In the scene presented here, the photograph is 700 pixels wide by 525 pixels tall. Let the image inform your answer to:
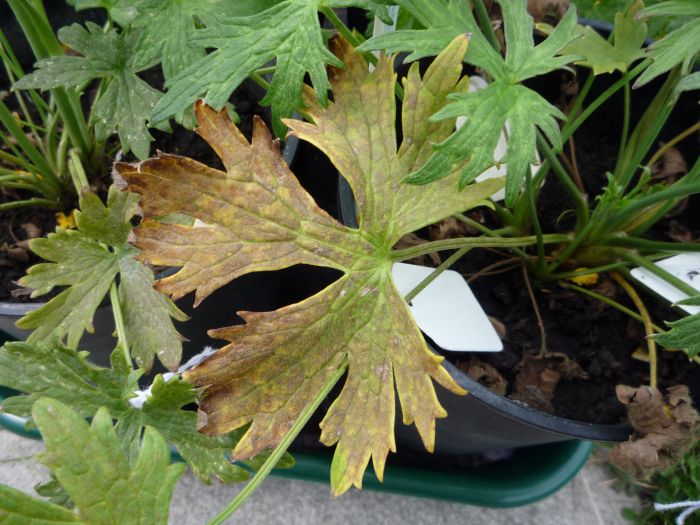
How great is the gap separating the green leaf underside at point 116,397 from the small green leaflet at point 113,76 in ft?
0.83

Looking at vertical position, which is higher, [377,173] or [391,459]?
[377,173]

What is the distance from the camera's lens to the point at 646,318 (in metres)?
0.72

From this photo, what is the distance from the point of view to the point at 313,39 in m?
0.56

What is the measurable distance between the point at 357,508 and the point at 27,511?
0.71 metres

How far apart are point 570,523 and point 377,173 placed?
78cm

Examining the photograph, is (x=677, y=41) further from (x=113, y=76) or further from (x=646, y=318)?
(x=113, y=76)

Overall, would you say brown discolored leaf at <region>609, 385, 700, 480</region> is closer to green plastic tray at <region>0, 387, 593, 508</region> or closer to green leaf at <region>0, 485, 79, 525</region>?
green plastic tray at <region>0, 387, 593, 508</region>

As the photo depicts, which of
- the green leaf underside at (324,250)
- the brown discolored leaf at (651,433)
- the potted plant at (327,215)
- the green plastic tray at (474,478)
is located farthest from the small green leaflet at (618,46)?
the green plastic tray at (474,478)

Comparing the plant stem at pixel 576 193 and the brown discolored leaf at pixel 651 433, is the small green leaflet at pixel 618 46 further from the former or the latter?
the brown discolored leaf at pixel 651 433

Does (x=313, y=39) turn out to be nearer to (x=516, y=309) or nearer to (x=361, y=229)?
(x=361, y=229)

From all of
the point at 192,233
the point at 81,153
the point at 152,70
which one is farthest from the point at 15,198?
the point at 192,233

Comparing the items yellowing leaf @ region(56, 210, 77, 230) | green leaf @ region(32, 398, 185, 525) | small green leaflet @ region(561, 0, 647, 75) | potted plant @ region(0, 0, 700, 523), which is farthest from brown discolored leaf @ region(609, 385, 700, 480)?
yellowing leaf @ region(56, 210, 77, 230)

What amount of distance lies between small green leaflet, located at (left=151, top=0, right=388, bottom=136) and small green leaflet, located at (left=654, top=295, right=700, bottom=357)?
36 centimetres

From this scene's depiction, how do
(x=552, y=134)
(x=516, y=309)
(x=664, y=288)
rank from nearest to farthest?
(x=552, y=134) < (x=664, y=288) < (x=516, y=309)
